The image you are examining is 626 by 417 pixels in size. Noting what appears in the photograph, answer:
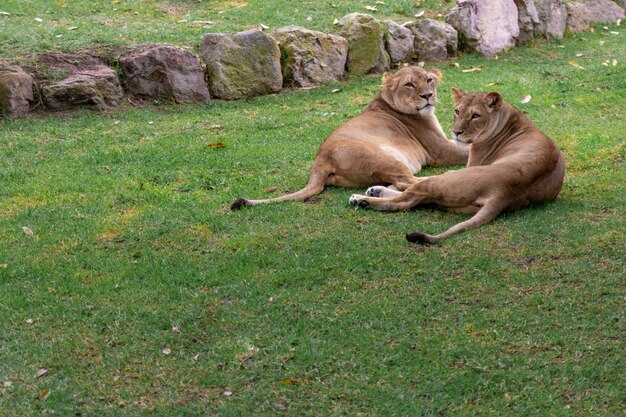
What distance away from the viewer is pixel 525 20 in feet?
50.2

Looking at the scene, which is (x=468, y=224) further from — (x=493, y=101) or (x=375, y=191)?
(x=493, y=101)

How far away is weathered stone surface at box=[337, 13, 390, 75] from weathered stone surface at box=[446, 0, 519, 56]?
1782mm

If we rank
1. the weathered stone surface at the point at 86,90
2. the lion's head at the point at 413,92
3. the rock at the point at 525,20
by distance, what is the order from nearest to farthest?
the lion's head at the point at 413,92 < the weathered stone surface at the point at 86,90 < the rock at the point at 525,20

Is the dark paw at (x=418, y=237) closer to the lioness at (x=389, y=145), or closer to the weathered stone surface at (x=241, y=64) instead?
the lioness at (x=389, y=145)

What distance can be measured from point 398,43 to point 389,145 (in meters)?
4.85

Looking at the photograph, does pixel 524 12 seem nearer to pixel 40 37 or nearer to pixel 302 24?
pixel 302 24

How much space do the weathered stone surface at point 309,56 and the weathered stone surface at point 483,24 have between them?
2491 mm

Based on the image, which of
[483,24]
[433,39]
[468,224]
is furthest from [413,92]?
[483,24]

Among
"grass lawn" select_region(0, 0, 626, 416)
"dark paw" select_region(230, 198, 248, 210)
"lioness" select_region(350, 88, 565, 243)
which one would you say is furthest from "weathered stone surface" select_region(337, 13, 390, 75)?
"dark paw" select_region(230, 198, 248, 210)

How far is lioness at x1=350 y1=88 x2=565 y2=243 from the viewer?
7.57m

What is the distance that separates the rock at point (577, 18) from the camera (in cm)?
1627

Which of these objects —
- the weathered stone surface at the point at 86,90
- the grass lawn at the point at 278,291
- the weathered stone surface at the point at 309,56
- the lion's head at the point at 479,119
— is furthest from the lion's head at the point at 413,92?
the weathered stone surface at the point at 86,90

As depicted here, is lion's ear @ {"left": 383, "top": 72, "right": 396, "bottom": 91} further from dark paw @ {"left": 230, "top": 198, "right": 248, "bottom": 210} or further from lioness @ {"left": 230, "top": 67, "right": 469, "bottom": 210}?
dark paw @ {"left": 230, "top": 198, "right": 248, "bottom": 210}

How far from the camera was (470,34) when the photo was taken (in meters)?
14.6
